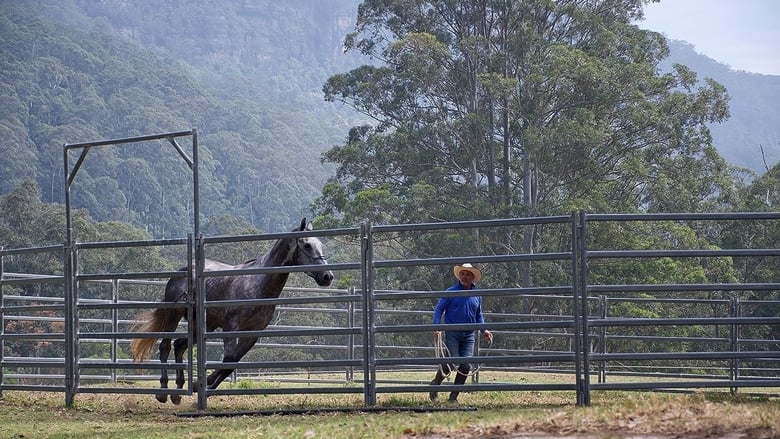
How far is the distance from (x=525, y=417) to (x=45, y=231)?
153 ft

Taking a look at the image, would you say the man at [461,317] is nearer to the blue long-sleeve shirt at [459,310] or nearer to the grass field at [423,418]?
the blue long-sleeve shirt at [459,310]

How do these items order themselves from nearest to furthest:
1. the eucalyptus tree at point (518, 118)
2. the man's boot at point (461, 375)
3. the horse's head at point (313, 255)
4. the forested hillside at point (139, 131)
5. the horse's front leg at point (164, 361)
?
the man's boot at point (461, 375)
the horse's head at point (313, 255)
the horse's front leg at point (164, 361)
the eucalyptus tree at point (518, 118)
the forested hillside at point (139, 131)

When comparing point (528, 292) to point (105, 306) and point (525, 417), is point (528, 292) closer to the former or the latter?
point (525, 417)

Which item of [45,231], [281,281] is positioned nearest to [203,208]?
[45,231]

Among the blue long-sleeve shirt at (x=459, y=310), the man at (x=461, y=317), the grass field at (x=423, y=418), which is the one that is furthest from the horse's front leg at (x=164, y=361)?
the blue long-sleeve shirt at (x=459, y=310)

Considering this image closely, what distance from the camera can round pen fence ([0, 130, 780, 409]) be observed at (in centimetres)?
927

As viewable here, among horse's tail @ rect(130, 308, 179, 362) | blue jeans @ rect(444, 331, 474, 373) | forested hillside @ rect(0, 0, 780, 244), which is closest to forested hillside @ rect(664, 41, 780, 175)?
forested hillside @ rect(0, 0, 780, 244)

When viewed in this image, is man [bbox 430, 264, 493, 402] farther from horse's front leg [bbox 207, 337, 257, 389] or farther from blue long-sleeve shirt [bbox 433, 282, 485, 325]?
Result: horse's front leg [bbox 207, 337, 257, 389]

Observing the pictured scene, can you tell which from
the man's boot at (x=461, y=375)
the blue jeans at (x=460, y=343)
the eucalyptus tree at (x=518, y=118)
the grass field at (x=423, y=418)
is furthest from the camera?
the eucalyptus tree at (x=518, y=118)

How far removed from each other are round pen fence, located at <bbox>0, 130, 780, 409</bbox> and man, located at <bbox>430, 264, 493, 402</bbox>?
0.74 ft

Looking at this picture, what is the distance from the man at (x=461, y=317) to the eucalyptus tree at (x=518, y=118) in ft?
73.5

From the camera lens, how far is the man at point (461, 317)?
1041 centimetres

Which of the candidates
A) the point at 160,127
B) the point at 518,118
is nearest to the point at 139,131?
the point at 160,127

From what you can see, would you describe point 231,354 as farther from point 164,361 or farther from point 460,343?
point 460,343
